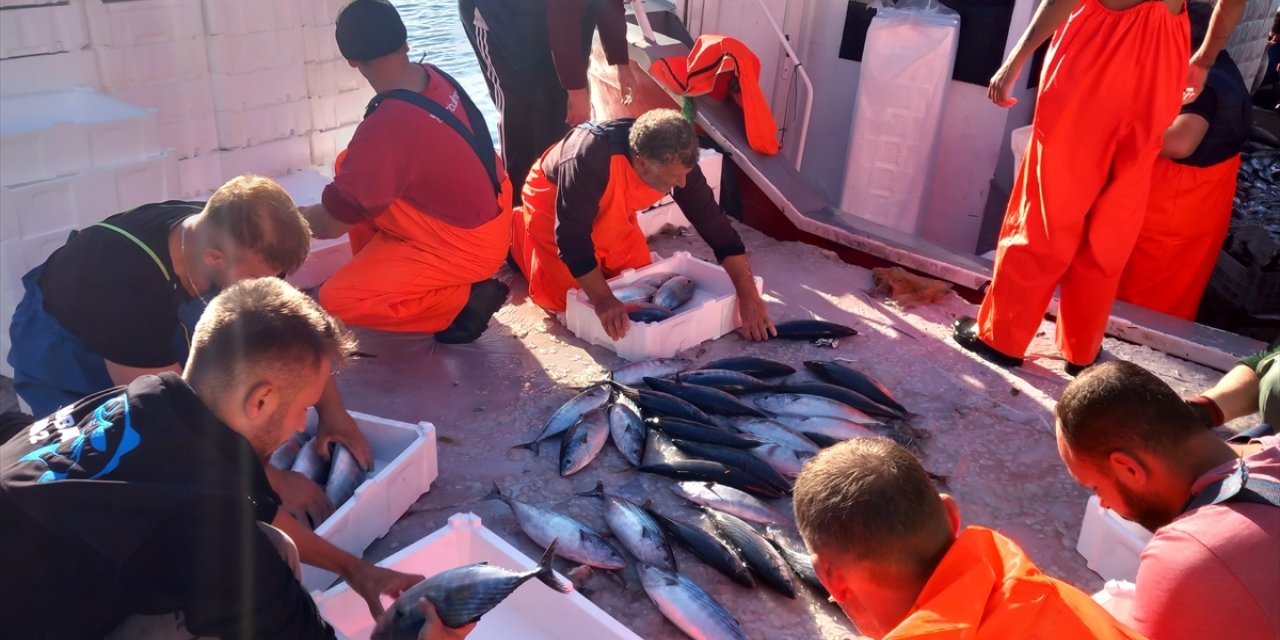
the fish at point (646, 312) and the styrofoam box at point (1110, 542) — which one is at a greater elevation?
the fish at point (646, 312)

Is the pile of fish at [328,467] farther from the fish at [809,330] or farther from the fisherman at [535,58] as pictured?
the fisherman at [535,58]

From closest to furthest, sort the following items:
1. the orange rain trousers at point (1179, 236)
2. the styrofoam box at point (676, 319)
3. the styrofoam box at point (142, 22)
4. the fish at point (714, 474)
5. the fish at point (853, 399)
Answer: the fish at point (714, 474) < the fish at point (853, 399) < the styrofoam box at point (676, 319) < the styrofoam box at point (142, 22) < the orange rain trousers at point (1179, 236)

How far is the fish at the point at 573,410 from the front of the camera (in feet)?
12.8

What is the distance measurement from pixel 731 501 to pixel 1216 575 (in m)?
1.72

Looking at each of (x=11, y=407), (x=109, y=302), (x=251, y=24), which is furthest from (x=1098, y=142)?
(x=11, y=407)

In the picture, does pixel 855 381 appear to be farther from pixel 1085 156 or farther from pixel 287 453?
pixel 287 453

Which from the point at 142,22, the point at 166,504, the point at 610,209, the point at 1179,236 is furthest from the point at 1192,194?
the point at 142,22

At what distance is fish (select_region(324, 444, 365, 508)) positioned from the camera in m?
3.24

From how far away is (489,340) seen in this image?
4.82 meters

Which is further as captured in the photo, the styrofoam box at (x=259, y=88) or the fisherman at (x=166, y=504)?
the styrofoam box at (x=259, y=88)

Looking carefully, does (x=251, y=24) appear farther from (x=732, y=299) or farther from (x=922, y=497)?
(x=922, y=497)

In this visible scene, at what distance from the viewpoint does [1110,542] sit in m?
3.22

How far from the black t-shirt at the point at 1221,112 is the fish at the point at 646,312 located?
114 inches

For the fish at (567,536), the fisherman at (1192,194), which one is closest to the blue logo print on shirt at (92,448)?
the fish at (567,536)
